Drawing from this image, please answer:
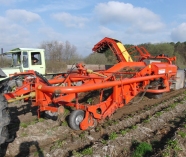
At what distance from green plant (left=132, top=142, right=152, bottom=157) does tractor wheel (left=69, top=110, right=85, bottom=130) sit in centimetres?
169

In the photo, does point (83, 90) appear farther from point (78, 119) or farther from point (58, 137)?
point (58, 137)

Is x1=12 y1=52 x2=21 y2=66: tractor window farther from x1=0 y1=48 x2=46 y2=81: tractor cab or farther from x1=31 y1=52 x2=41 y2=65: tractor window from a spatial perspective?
x1=31 y1=52 x2=41 y2=65: tractor window

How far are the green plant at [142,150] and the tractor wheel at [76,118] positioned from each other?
169cm

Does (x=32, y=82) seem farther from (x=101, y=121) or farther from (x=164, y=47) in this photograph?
(x=164, y=47)

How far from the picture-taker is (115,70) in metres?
8.52

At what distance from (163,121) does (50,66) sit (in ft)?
53.8

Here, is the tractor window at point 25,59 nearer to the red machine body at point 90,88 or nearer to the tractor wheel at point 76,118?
the red machine body at point 90,88

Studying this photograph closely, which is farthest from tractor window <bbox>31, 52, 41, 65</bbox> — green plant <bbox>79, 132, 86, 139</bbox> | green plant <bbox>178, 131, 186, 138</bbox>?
green plant <bbox>178, 131, 186, 138</bbox>

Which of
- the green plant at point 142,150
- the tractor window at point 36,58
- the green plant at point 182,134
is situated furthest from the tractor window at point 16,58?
the green plant at point 182,134

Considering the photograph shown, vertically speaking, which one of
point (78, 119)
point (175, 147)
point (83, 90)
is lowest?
point (175, 147)

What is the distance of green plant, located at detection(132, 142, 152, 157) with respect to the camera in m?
3.96

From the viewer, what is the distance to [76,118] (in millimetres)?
5320

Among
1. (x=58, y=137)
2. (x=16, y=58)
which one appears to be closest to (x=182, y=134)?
(x=58, y=137)

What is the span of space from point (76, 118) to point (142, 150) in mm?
1855
